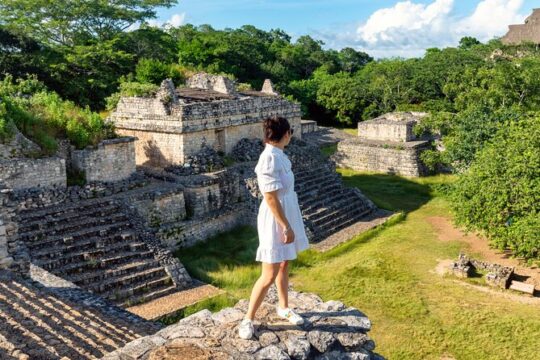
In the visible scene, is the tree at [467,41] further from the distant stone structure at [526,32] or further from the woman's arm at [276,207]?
the woman's arm at [276,207]

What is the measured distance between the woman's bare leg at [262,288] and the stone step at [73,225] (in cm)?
806

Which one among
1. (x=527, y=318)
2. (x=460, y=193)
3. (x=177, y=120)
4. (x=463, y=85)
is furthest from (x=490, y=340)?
(x=463, y=85)

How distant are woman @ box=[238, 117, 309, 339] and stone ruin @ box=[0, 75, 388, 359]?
42cm

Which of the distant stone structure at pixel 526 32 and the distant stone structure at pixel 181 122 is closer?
the distant stone structure at pixel 181 122

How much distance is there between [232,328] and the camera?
4.85m

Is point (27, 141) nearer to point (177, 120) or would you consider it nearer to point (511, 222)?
point (177, 120)

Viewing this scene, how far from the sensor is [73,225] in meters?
11.8

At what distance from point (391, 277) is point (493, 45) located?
1877 inches

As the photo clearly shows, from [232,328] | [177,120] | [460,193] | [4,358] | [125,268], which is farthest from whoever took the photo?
[177,120]

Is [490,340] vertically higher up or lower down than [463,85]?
lower down

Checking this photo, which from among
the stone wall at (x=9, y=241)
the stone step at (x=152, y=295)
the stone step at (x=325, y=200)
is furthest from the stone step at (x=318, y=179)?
the stone wall at (x=9, y=241)

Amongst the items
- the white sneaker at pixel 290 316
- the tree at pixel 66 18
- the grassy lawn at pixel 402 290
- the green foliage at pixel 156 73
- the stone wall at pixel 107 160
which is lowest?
the grassy lawn at pixel 402 290

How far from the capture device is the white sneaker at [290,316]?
195 inches

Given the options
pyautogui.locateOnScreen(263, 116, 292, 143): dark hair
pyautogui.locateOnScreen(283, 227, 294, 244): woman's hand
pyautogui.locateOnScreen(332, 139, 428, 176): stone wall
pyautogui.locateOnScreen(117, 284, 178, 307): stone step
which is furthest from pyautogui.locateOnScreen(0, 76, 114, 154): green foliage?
pyautogui.locateOnScreen(332, 139, 428, 176): stone wall
